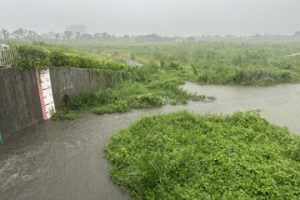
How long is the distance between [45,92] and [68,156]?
123 inches

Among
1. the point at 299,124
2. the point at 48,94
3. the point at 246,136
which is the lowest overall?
the point at 299,124

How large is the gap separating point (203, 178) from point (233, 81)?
37.8 ft

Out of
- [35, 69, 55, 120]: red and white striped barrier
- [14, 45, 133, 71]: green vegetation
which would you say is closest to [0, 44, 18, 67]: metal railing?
[14, 45, 133, 71]: green vegetation

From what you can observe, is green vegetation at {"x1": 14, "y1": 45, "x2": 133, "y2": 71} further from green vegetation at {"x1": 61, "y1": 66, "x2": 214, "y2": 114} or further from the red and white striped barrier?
green vegetation at {"x1": 61, "y1": 66, "x2": 214, "y2": 114}

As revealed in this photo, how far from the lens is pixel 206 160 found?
513cm

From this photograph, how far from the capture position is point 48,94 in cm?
804

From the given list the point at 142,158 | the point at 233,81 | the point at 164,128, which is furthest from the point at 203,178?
the point at 233,81

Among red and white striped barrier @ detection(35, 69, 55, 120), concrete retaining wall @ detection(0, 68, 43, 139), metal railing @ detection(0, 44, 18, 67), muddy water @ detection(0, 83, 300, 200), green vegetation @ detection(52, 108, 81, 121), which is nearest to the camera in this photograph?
muddy water @ detection(0, 83, 300, 200)

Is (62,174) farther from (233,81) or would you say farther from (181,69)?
(181,69)

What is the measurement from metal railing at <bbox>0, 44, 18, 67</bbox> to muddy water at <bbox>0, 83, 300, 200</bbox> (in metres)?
2.33

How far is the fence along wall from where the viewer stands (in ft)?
21.4

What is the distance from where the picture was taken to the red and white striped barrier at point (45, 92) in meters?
7.64

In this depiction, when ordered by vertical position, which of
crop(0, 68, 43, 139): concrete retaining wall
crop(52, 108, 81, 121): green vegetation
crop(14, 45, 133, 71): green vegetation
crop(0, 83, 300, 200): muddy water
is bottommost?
crop(0, 83, 300, 200): muddy water

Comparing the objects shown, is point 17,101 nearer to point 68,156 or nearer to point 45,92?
point 45,92
